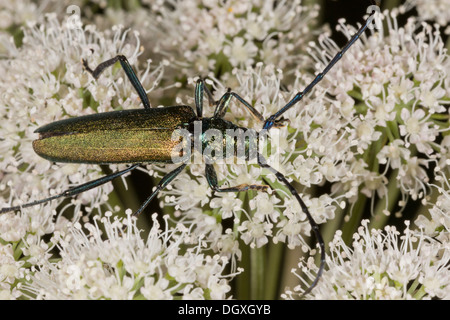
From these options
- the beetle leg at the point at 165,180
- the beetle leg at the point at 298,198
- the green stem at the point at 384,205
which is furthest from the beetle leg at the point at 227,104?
the green stem at the point at 384,205

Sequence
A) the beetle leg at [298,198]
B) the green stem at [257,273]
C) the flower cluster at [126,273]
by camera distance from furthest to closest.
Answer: the green stem at [257,273], the beetle leg at [298,198], the flower cluster at [126,273]

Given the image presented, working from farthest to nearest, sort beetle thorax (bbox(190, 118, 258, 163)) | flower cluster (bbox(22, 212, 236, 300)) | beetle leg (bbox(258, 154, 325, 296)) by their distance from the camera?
beetle thorax (bbox(190, 118, 258, 163))
beetle leg (bbox(258, 154, 325, 296))
flower cluster (bbox(22, 212, 236, 300))

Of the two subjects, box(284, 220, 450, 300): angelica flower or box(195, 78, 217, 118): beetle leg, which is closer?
box(284, 220, 450, 300): angelica flower

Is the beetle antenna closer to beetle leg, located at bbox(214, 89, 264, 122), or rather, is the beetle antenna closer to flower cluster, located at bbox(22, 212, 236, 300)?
beetle leg, located at bbox(214, 89, 264, 122)

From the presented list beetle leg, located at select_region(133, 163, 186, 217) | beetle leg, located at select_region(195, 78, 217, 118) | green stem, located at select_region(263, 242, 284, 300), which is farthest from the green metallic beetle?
green stem, located at select_region(263, 242, 284, 300)

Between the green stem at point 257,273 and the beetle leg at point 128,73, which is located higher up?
the beetle leg at point 128,73

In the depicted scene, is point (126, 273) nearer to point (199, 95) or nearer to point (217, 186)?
point (217, 186)

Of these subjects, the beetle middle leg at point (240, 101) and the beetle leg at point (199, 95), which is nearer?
the beetle middle leg at point (240, 101)

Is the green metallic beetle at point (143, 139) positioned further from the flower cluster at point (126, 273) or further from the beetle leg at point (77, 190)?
the flower cluster at point (126, 273)

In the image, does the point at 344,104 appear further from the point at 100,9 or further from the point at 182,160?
the point at 100,9

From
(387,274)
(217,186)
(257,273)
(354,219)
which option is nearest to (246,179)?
(217,186)

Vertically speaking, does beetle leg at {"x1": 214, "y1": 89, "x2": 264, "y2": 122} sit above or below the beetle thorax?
above

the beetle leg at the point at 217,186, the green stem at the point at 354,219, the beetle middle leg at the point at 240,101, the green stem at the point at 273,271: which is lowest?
the green stem at the point at 273,271
